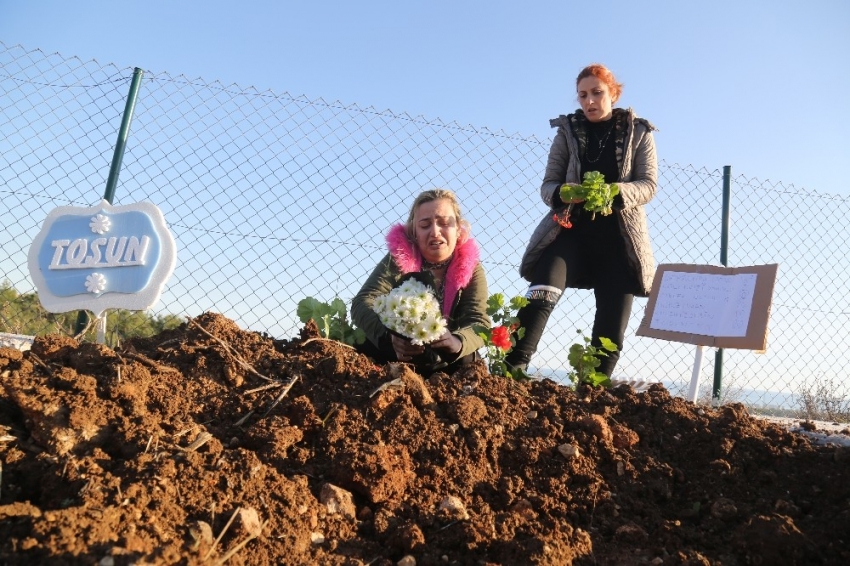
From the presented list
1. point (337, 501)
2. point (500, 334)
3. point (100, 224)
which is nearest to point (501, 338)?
point (500, 334)

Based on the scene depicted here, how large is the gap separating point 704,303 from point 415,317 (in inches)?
67.1

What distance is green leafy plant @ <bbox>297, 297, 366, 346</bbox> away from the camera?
121 inches

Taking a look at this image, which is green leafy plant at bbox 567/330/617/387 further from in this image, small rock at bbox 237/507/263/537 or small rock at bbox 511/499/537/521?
small rock at bbox 237/507/263/537

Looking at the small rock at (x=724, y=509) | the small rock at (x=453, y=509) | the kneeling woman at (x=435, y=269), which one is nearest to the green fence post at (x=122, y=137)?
the kneeling woman at (x=435, y=269)

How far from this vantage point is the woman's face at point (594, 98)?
11.9 feet

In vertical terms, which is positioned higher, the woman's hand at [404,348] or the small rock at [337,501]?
the woman's hand at [404,348]

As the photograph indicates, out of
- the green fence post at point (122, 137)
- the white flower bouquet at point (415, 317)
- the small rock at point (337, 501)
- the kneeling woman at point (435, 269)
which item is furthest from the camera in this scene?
the green fence post at point (122, 137)

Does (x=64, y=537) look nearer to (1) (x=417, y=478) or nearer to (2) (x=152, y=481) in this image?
(2) (x=152, y=481)

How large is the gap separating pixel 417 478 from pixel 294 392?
487mm

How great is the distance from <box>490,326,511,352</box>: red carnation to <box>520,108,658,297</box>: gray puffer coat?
31.2 inches

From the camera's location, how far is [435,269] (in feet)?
11.2

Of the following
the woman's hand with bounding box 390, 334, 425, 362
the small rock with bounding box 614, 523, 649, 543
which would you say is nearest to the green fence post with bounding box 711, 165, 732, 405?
the woman's hand with bounding box 390, 334, 425, 362

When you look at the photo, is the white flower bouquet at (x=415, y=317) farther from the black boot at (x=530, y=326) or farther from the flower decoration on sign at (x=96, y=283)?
the flower decoration on sign at (x=96, y=283)

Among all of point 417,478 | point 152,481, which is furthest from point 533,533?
point 152,481
